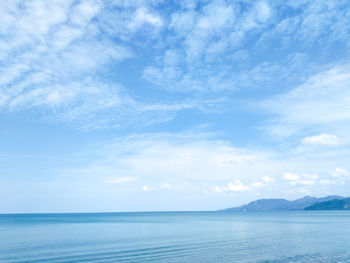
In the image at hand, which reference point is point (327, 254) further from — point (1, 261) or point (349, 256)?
point (1, 261)

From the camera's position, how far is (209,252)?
4066cm

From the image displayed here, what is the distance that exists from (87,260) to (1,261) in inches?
422

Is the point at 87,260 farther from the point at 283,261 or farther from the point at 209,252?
the point at 283,261

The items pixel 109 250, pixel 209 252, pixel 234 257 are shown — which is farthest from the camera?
pixel 109 250

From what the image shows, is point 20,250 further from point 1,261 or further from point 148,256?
point 148,256

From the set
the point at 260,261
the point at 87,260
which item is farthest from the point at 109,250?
the point at 260,261

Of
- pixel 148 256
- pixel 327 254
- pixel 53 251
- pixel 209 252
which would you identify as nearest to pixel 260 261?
pixel 209 252

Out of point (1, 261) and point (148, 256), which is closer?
point (1, 261)

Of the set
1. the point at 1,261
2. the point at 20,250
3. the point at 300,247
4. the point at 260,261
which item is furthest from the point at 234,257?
the point at 20,250

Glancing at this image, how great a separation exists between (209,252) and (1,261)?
1069 inches

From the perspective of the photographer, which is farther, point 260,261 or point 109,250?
point 109,250

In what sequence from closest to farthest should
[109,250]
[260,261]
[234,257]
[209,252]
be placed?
[260,261] → [234,257] → [209,252] → [109,250]

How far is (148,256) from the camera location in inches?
1485

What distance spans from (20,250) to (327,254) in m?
45.1
